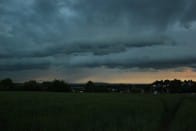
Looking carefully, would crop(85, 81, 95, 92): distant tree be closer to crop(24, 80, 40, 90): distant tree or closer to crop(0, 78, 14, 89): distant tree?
crop(24, 80, 40, 90): distant tree

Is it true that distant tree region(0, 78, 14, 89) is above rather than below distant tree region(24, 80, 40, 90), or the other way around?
above

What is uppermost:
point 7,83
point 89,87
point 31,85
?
point 7,83

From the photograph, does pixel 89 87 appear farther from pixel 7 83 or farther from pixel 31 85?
pixel 7 83

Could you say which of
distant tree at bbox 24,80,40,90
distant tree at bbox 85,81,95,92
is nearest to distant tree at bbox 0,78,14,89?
distant tree at bbox 24,80,40,90

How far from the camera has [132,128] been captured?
805 inches

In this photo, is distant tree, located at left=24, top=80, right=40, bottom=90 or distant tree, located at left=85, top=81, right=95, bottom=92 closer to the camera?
distant tree, located at left=24, top=80, right=40, bottom=90

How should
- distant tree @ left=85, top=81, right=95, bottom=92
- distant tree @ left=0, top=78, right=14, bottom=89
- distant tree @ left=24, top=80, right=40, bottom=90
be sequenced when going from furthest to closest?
distant tree @ left=85, top=81, right=95, bottom=92 < distant tree @ left=0, top=78, right=14, bottom=89 < distant tree @ left=24, top=80, right=40, bottom=90

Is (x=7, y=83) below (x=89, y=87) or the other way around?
the other way around

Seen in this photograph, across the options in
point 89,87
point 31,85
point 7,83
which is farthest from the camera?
point 89,87

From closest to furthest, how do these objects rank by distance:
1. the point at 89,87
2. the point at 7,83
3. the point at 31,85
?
the point at 31,85
the point at 7,83
the point at 89,87

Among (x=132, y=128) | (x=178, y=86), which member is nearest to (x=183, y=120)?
(x=132, y=128)

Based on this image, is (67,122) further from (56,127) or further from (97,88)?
(97,88)

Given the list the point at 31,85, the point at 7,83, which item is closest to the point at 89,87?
the point at 31,85

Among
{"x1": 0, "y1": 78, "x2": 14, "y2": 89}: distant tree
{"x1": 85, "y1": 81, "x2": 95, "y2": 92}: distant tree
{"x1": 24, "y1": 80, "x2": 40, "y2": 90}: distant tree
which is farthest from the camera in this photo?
{"x1": 85, "y1": 81, "x2": 95, "y2": 92}: distant tree
